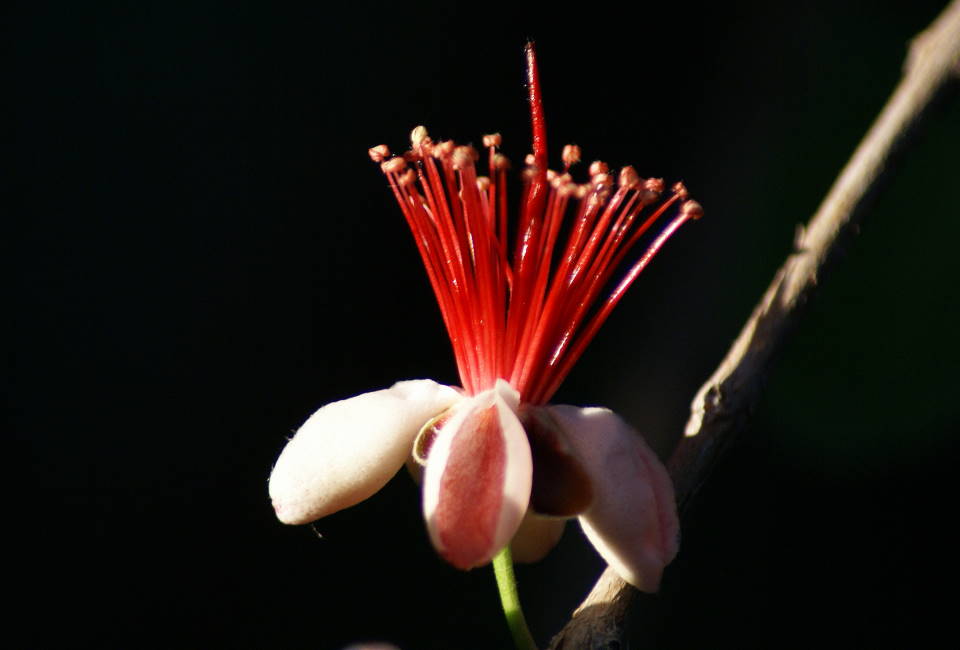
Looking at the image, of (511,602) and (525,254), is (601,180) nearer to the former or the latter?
(525,254)

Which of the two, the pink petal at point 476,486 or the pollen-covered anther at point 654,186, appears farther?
the pollen-covered anther at point 654,186

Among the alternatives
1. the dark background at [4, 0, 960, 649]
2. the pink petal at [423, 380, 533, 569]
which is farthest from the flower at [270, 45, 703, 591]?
the dark background at [4, 0, 960, 649]

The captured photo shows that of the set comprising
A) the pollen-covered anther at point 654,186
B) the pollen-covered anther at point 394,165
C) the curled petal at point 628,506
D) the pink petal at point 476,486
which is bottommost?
the curled petal at point 628,506

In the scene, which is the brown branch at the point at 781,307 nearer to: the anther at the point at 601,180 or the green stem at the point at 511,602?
the green stem at the point at 511,602

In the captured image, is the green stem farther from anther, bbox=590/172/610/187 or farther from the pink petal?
anther, bbox=590/172/610/187

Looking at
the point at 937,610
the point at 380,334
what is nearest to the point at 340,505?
the point at 380,334

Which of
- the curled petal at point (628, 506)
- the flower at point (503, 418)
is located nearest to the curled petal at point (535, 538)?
the flower at point (503, 418)

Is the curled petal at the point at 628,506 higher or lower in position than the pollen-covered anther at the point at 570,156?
lower

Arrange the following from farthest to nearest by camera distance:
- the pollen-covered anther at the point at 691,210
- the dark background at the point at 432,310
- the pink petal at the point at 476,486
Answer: the dark background at the point at 432,310
the pollen-covered anther at the point at 691,210
the pink petal at the point at 476,486

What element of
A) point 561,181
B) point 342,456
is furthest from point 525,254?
point 342,456
